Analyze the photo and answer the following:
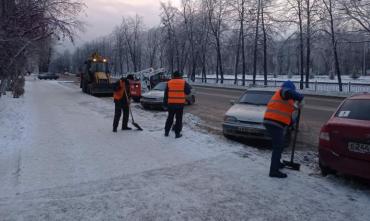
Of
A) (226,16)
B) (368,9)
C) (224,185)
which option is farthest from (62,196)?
(226,16)

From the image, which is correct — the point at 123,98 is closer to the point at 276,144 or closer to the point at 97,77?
the point at 276,144

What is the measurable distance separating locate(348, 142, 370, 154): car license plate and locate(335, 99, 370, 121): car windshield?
555mm

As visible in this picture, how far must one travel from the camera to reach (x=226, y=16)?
5000 cm

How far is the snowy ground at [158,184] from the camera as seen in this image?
196 inches

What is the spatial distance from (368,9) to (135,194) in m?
26.5

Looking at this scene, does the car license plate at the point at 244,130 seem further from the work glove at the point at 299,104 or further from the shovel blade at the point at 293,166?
the work glove at the point at 299,104

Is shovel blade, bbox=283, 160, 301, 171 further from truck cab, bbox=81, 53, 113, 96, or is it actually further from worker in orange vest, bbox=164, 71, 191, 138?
truck cab, bbox=81, 53, 113, 96

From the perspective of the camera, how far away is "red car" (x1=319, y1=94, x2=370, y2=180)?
5766 millimetres

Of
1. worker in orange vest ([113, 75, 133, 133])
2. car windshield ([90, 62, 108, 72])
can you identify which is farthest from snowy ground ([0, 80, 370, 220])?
car windshield ([90, 62, 108, 72])

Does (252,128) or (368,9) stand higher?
(368,9)

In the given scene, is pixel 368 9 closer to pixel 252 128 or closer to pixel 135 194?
pixel 252 128

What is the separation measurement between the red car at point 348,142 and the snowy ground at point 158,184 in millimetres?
353

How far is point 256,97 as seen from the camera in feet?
37.1

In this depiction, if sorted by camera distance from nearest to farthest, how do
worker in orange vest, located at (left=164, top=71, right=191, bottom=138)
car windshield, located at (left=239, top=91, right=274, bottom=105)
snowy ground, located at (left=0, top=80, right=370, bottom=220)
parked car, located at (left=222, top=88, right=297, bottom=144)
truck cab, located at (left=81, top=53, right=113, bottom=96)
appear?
snowy ground, located at (left=0, top=80, right=370, bottom=220)
parked car, located at (left=222, top=88, right=297, bottom=144)
worker in orange vest, located at (left=164, top=71, right=191, bottom=138)
car windshield, located at (left=239, top=91, right=274, bottom=105)
truck cab, located at (left=81, top=53, right=113, bottom=96)
